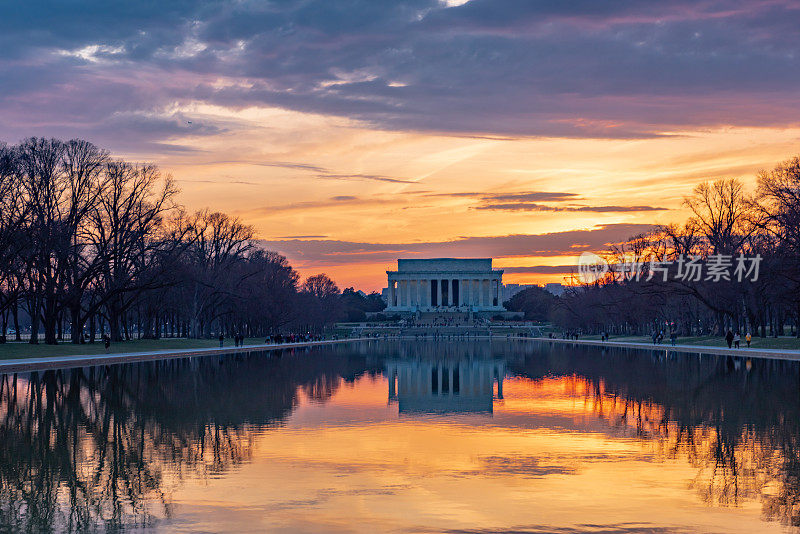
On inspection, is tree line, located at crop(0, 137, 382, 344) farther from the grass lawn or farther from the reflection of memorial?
the reflection of memorial

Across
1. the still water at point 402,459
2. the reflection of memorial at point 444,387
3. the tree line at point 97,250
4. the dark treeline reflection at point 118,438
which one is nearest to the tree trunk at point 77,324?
the tree line at point 97,250

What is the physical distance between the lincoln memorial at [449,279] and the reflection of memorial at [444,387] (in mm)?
145652

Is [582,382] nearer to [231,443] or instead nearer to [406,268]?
[231,443]

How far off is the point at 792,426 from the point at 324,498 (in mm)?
11782

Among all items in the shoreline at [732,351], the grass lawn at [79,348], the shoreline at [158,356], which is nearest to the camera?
the shoreline at [158,356]

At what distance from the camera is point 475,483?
1327cm

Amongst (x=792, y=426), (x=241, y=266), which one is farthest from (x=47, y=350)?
(x=792, y=426)

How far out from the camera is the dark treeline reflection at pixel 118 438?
11.7 meters

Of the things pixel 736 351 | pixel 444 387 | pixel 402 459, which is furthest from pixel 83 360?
pixel 736 351

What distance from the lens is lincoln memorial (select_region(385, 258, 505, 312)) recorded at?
195625 millimetres

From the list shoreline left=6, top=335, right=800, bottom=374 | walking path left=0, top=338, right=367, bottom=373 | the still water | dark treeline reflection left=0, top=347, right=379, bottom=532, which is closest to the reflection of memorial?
the still water

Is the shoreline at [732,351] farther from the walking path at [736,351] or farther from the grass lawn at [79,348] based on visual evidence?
the grass lawn at [79,348]

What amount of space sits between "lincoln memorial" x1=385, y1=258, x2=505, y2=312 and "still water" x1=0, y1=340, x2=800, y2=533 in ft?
541

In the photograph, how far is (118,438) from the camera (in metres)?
18.0
